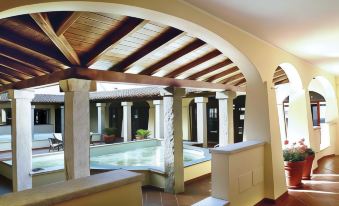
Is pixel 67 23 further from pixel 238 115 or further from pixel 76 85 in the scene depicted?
pixel 238 115

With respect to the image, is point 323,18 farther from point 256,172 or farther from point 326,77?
point 326,77

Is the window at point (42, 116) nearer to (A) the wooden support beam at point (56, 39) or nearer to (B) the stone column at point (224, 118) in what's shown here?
(B) the stone column at point (224, 118)

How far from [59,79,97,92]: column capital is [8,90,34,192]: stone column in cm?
272

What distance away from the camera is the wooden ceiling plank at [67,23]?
264 centimetres

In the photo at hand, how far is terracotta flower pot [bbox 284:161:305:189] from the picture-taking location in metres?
4.49

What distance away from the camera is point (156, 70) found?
4902mm

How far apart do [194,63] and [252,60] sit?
1.47 metres

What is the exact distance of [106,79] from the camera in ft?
13.9

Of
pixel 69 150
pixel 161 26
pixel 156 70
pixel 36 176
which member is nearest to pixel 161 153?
pixel 36 176

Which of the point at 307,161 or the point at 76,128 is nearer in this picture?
the point at 76,128

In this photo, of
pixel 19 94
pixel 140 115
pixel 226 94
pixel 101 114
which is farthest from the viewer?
pixel 140 115

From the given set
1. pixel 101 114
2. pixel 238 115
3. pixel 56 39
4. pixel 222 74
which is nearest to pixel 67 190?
pixel 56 39

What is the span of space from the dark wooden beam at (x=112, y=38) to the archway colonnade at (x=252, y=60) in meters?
0.62

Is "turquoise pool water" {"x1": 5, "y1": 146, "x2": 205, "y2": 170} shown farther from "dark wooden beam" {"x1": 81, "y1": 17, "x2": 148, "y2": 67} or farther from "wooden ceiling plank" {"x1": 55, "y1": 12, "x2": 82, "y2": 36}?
"wooden ceiling plank" {"x1": 55, "y1": 12, "x2": 82, "y2": 36}
